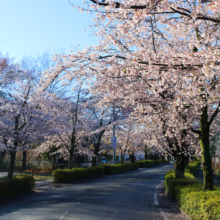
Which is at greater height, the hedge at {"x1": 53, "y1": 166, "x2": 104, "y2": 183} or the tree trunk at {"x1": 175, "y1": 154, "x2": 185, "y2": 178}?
the tree trunk at {"x1": 175, "y1": 154, "x2": 185, "y2": 178}

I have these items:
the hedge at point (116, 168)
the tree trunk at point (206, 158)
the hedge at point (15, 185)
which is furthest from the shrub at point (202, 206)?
the hedge at point (116, 168)

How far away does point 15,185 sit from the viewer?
13.5m

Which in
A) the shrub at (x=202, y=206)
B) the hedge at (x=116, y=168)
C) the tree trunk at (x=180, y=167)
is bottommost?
the hedge at (x=116, y=168)

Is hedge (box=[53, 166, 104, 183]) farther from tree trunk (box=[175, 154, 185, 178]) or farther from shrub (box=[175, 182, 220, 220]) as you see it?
shrub (box=[175, 182, 220, 220])

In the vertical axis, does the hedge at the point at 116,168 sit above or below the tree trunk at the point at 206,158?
below

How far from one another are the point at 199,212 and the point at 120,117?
22.5m

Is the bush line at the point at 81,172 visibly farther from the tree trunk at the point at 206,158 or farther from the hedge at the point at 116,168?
the tree trunk at the point at 206,158

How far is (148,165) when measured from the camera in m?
53.6

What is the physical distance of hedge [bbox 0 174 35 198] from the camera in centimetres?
1246

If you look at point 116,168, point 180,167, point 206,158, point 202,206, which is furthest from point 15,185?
point 116,168

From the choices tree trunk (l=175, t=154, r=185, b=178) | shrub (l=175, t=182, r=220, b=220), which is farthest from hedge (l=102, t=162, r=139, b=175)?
shrub (l=175, t=182, r=220, b=220)

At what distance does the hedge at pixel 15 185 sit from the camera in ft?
40.9

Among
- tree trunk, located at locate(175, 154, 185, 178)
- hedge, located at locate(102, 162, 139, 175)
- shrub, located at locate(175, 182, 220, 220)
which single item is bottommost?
hedge, located at locate(102, 162, 139, 175)

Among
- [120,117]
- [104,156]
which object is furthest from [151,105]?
[104,156]
